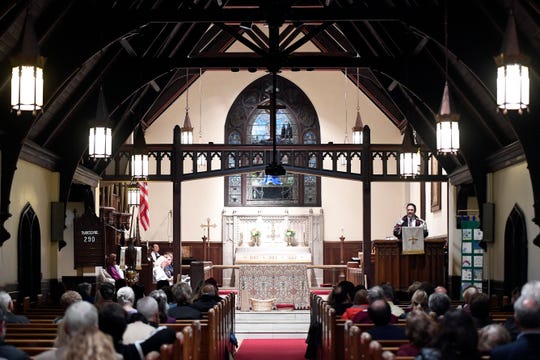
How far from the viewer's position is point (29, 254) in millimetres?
14062

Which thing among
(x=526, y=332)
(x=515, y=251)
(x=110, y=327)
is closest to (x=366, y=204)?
(x=515, y=251)

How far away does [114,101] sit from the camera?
14.6 meters

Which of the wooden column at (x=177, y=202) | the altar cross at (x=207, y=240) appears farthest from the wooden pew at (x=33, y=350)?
the altar cross at (x=207, y=240)

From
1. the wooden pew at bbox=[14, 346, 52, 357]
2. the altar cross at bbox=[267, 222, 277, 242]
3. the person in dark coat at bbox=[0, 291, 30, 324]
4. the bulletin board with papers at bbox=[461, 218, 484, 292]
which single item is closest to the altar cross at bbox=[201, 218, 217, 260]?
the altar cross at bbox=[267, 222, 277, 242]

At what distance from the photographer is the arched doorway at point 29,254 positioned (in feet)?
44.5

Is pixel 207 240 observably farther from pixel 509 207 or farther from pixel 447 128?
pixel 447 128

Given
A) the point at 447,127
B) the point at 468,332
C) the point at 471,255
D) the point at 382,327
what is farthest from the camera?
the point at 471,255

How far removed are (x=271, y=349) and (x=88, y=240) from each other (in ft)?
11.5

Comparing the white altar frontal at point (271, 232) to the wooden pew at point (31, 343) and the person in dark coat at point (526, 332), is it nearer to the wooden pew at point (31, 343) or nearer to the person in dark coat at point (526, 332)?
the wooden pew at point (31, 343)

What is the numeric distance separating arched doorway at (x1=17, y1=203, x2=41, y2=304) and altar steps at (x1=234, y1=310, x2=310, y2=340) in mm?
3873

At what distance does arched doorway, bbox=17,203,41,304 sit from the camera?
1357 cm

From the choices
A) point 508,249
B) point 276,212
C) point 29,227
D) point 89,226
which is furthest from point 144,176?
point 276,212

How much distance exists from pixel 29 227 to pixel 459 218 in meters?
7.25

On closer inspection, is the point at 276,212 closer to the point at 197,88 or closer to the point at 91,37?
the point at 197,88
